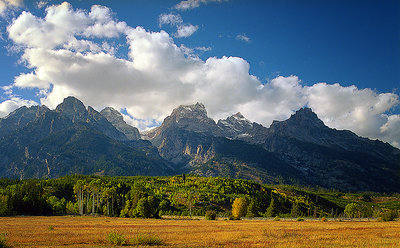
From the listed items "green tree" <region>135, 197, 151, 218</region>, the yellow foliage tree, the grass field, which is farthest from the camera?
the yellow foliage tree

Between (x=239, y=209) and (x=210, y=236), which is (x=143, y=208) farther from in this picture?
(x=210, y=236)

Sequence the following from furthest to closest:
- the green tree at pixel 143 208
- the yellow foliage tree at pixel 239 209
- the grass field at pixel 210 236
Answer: the yellow foliage tree at pixel 239 209, the green tree at pixel 143 208, the grass field at pixel 210 236

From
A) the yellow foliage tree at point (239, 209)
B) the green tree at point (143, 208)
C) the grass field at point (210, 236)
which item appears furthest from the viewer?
the yellow foliage tree at point (239, 209)

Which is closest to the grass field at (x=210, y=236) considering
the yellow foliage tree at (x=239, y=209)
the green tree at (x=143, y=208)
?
the green tree at (x=143, y=208)

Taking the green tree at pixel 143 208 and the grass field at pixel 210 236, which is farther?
the green tree at pixel 143 208

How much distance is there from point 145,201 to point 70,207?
169 ft

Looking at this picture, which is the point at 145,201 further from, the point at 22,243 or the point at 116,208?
the point at 22,243

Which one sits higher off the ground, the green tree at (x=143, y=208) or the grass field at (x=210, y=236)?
the grass field at (x=210, y=236)

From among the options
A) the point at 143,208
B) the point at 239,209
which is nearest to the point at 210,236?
the point at 143,208

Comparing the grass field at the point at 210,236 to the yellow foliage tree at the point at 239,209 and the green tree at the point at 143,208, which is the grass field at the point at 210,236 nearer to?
the green tree at the point at 143,208

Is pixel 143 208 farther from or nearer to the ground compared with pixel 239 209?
farther from the ground

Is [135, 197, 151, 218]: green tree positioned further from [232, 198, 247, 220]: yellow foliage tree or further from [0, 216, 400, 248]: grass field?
[0, 216, 400, 248]: grass field

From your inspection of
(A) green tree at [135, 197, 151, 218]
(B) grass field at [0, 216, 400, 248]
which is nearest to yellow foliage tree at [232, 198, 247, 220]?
(A) green tree at [135, 197, 151, 218]

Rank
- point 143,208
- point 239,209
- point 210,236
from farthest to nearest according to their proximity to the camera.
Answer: point 239,209
point 143,208
point 210,236
